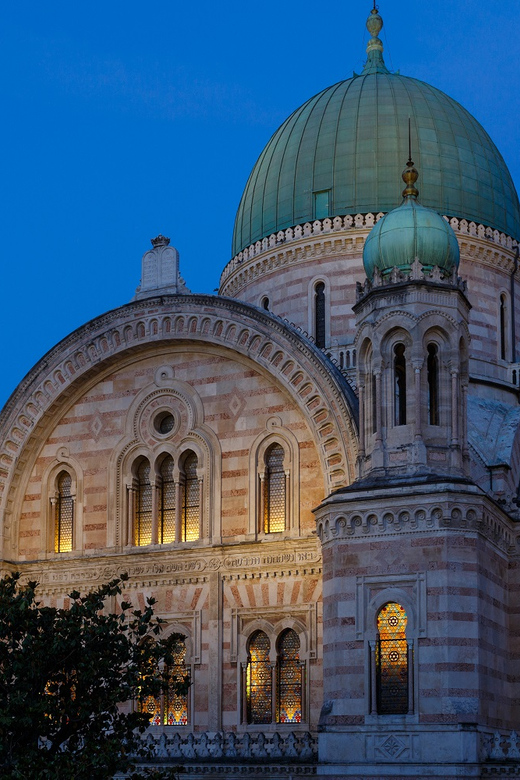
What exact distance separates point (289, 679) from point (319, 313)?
1035cm

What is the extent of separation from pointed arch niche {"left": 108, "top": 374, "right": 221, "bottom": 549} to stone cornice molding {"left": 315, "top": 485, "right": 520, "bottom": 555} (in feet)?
15.3

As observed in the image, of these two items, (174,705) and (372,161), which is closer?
(174,705)

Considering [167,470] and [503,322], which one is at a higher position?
[503,322]

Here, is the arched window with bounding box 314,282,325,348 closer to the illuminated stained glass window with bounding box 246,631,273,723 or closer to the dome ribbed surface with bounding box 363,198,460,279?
the dome ribbed surface with bounding box 363,198,460,279

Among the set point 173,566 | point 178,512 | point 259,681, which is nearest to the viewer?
point 259,681

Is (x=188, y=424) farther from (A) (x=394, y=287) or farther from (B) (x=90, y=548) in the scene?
(A) (x=394, y=287)

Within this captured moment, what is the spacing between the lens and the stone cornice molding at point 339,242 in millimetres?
33906

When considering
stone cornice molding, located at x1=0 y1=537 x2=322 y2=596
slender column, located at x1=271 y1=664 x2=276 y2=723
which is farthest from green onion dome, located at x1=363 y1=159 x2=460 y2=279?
slender column, located at x1=271 y1=664 x2=276 y2=723

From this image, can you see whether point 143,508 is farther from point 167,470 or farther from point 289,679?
point 289,679

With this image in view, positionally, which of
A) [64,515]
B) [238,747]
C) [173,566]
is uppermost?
[64,515]

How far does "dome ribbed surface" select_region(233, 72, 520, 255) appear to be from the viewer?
113 feet

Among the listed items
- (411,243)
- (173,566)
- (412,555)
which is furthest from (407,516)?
(173,566)

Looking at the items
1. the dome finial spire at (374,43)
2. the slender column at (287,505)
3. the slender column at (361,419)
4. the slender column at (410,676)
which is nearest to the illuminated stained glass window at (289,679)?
the slender column at (287,505)

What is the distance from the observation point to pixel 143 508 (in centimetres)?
3044
